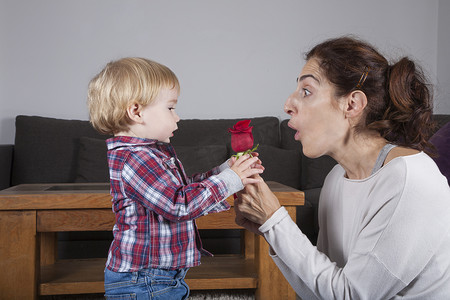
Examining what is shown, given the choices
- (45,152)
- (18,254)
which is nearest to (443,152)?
(18,254)

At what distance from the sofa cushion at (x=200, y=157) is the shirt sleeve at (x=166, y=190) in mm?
1492

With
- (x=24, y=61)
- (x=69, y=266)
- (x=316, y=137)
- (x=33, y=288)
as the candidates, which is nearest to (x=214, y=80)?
(x=24, y=61)

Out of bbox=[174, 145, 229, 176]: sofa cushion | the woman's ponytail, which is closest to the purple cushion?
the woman's ponytail

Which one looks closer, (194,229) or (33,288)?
(194,229)

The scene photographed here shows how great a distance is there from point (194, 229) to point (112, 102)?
436 mm

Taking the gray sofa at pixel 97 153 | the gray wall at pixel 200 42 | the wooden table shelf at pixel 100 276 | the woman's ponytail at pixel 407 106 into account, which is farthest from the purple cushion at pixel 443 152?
the gray wall at pixel 200 42

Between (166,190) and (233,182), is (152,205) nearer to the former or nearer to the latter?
(166,190)

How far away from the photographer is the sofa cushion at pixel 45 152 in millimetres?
3041

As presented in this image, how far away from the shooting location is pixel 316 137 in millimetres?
1243

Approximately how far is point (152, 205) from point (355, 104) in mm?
572

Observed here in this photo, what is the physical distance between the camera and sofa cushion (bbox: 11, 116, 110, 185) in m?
3.04

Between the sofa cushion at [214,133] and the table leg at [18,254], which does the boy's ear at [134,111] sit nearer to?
the table leg at [18,254]

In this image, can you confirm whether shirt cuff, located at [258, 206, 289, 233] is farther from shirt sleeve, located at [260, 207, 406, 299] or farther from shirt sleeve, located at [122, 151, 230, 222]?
shirt sleeve, located at [122, 151, 230, 222]

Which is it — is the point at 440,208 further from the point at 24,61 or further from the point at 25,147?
the point at 24,61
